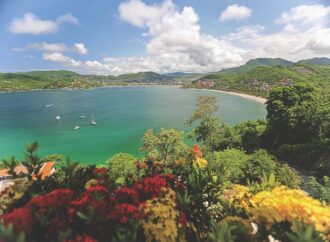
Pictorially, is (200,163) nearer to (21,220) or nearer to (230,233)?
(230,233)

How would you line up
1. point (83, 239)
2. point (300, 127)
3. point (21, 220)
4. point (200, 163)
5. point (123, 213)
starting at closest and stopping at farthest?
point (83, 239)
point (21, 220)
point (123, 213)
point (200, 163)
point (300, 127)

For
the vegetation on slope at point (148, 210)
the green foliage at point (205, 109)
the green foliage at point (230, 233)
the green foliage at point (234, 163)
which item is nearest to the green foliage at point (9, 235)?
the vegetation on slope at point (148, 210)

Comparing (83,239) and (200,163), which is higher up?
(83,239)

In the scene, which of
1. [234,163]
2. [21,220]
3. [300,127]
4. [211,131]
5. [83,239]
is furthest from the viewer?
[211,131]

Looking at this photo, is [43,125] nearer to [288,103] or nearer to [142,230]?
[288,103]

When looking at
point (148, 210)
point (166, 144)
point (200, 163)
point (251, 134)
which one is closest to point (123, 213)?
point (148, 210)

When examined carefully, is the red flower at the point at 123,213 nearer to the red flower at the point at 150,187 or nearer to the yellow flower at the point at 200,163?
the red flower at the point at 150,187

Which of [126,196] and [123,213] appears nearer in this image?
[123,213]
